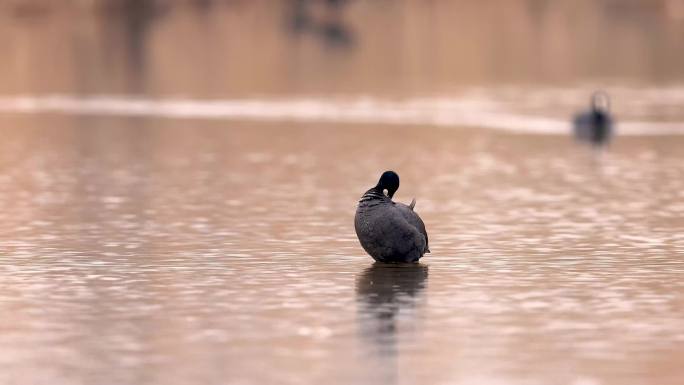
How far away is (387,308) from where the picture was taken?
1775cm

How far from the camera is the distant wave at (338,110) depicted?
46688mm

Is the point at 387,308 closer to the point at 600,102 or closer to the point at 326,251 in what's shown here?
the point at 326,251

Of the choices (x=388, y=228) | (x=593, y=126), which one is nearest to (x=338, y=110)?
(x=593, y=126)

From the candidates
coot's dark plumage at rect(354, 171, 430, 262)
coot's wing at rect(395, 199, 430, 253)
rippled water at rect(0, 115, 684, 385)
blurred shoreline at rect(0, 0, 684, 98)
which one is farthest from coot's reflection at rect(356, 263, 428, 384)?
blurred shoreline at rect(0, 0, 684, 98)

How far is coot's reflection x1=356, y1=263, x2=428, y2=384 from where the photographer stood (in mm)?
15008

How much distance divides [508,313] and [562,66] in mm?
57868

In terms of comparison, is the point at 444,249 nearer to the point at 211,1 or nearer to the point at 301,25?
the point at 301,25

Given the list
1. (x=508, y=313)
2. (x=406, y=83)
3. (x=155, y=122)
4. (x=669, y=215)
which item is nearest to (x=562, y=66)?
(x=406, y=83)

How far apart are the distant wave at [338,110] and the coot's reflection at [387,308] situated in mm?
24463

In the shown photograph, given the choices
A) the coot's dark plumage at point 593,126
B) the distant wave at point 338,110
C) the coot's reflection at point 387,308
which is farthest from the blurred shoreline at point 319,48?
the coot's reflection at point 387,308

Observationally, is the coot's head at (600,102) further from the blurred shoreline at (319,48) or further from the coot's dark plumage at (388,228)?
the coot's dark plumage at (388,228)

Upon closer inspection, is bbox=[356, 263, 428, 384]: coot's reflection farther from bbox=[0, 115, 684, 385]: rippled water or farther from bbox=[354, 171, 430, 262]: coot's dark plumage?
bbox=[354, 171, 430, 262]: coot's dark plumage

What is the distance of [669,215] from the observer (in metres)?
26.4

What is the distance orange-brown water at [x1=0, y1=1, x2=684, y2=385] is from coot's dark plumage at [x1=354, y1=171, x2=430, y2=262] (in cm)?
26
